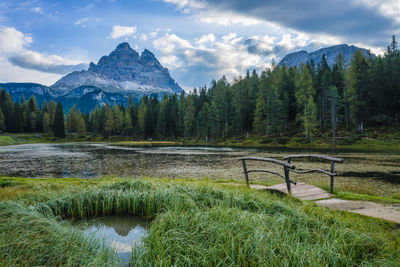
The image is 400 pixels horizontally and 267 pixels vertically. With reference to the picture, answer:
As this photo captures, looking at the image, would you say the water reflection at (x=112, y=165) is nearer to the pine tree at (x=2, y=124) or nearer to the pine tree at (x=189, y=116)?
the pine tree at (x=189, y=116)

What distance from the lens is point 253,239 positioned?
4082mm

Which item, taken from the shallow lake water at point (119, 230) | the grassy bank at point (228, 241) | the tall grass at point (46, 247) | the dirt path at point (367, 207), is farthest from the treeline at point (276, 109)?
the tall grass at point (46, 247)

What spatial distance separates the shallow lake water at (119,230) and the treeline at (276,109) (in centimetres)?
5144

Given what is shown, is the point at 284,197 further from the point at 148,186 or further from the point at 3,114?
the point at 3,114

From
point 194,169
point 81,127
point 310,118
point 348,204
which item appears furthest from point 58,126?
point 348,204

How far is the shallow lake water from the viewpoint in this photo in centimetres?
539

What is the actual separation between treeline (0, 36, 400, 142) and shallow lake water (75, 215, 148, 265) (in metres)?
51.4

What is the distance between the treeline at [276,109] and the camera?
53906 millimetres

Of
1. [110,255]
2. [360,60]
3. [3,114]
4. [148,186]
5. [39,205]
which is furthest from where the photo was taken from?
[3,114]

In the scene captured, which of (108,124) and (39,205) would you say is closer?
(39,205)

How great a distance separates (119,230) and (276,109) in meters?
57.5

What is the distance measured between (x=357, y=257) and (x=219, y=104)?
73.6 meters

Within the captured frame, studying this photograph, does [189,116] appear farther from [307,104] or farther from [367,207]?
[367,207]

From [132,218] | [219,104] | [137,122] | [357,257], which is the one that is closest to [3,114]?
[137,122]
